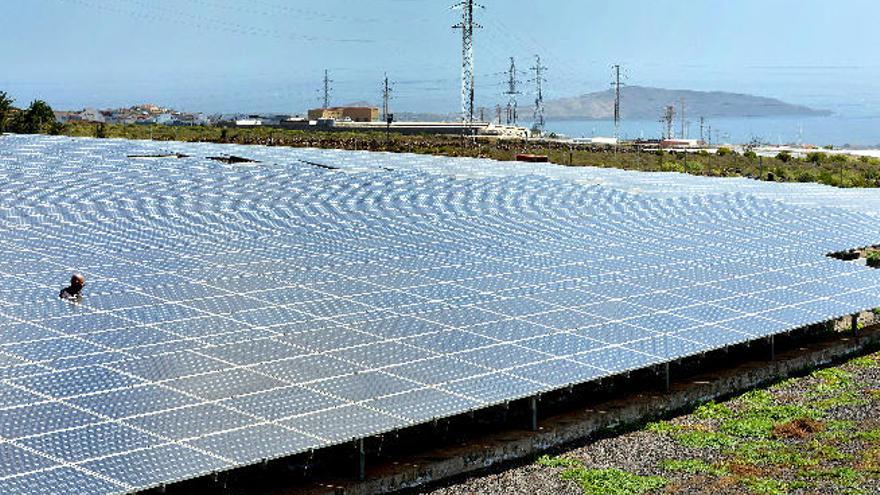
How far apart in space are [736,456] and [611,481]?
3.31 m

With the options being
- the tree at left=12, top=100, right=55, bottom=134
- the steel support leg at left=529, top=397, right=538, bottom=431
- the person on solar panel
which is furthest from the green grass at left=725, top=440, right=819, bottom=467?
the tree at left=12, top=100, right=55, bottom=134

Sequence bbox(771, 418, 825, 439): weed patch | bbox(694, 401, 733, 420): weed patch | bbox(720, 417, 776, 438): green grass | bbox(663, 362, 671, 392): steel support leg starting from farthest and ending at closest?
bbox(663, 362, 671, 392): steel support leg
bbox(694, 401, 733, 420): weed patch
bbox(720, 417, 776, 438): green grass
bbox(771, 418, 825, 439): weed patch

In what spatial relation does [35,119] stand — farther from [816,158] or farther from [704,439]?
[704,439]

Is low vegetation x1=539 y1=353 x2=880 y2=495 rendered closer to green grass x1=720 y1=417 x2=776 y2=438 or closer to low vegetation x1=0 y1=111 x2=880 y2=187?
green grass x1=720 y1=417 x2=776 y2=438

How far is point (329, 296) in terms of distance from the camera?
29.7 metres

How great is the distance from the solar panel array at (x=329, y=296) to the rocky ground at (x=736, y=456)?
1.59m

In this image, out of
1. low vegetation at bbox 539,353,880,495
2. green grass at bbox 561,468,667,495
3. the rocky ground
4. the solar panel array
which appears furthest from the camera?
low vegetation at bbox 539,353,880,495

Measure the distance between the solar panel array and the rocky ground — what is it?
1.59m

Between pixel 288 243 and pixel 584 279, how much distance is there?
8611mm

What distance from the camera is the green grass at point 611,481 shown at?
918 inches

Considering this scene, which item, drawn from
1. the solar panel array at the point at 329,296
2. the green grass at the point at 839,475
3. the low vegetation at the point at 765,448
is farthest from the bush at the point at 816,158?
the green grass at the point at 839,475

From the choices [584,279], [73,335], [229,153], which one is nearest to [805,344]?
[584,279]

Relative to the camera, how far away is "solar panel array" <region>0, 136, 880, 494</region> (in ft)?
70.3

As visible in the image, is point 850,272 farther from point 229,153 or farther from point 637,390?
point 229,153
